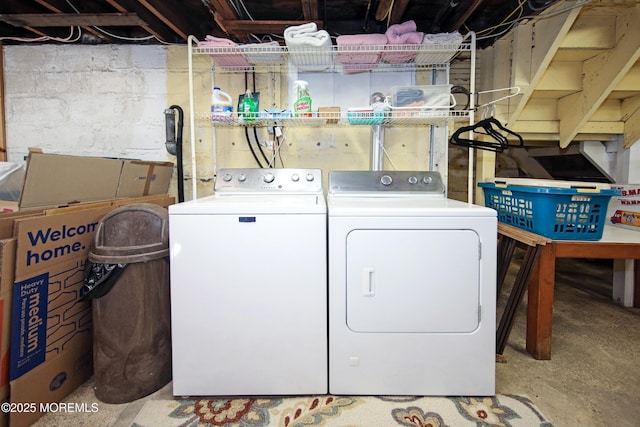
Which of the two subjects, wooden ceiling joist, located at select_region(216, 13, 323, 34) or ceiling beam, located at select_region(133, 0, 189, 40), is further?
wooden ceiling joist, located at select_region(216, 13, 323, 34)

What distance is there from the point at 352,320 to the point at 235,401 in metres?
0.64

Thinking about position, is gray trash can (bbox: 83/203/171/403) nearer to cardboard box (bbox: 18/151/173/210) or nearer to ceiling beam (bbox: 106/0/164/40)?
cardboard box (bbox: 18/151/173/210)

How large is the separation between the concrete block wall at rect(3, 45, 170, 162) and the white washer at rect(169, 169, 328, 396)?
149cm

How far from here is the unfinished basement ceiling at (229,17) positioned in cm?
198

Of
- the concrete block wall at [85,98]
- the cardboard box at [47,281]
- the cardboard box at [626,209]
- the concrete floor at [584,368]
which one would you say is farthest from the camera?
the concrete block wall at [85,98]

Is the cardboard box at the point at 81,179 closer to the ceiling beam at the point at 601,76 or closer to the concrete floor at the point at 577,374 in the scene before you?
the concrete floor at the point at 577,374

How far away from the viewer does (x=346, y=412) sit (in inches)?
53.4

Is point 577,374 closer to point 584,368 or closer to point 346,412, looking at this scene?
point 584,368

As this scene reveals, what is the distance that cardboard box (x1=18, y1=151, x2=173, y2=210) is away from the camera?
4.93 feet

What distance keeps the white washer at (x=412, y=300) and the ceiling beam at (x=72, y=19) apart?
1.87m

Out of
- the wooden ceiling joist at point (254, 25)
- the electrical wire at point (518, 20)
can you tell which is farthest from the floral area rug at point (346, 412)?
the wooden ceiling joist at point (254, 25)

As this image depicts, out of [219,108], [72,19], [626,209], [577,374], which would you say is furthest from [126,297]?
[626,209]

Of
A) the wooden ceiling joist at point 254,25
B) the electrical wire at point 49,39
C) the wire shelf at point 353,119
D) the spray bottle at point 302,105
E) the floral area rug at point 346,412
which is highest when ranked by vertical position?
the electrical wire at point 49,39

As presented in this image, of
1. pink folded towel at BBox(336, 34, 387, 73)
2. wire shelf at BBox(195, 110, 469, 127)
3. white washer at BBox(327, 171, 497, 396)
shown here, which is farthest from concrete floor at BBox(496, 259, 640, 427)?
pink folded towel at BBox(336, 34, 387, 73)
